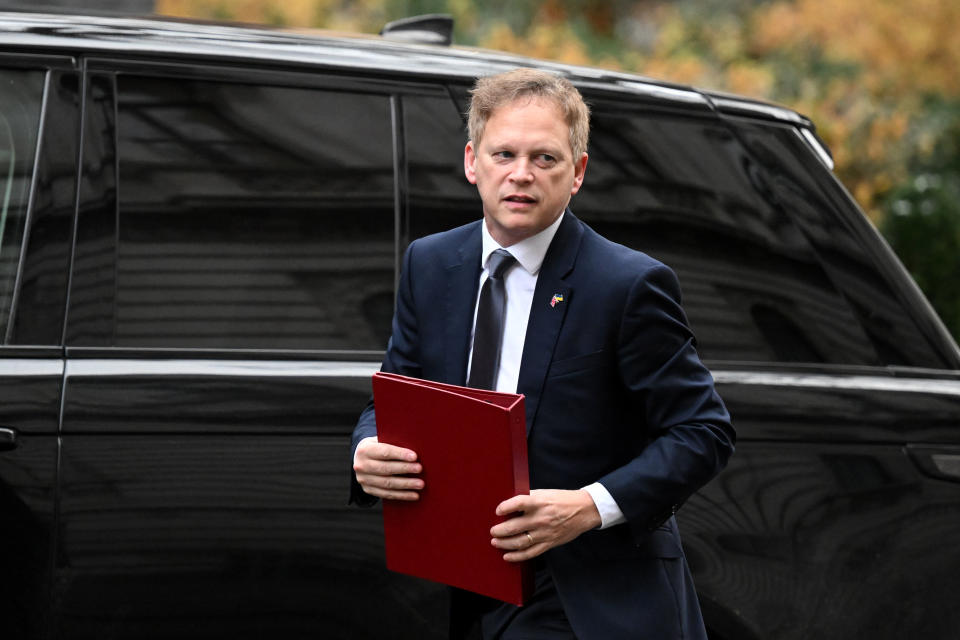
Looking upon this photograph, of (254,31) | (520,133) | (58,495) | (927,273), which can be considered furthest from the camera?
(927,273)

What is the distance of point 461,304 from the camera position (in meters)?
2.24

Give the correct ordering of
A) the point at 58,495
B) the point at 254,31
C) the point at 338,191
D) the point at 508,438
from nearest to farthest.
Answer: the point at 508,438 → the point at 58,495 → the point at 338,191 → the point at 254,31

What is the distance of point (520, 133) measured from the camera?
6.89ft

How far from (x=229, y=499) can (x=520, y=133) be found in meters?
1.00

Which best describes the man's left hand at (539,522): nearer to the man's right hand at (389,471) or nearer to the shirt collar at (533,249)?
the man's right hand at (389,471)

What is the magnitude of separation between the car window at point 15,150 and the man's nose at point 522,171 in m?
1.11

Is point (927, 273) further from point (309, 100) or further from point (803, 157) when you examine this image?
point (309, 100)

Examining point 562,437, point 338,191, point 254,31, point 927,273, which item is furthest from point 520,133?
point 927,273

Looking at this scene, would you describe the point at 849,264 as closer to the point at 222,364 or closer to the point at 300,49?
the point at 300,49

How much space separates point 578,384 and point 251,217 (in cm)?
92

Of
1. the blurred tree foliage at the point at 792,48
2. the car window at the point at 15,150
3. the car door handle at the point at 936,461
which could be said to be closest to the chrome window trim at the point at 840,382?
the car door handle at the point at 936,461

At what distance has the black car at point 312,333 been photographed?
2.53 m

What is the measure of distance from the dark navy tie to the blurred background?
6.44 m

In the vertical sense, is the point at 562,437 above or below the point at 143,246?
below
